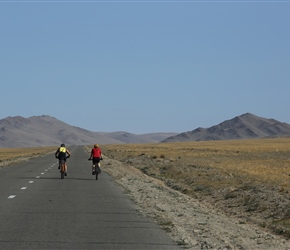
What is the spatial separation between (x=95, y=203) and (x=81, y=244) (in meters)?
7.74

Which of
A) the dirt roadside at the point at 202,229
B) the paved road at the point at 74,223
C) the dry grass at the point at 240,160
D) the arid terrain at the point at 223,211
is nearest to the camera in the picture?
the paved road at the point at 74,223

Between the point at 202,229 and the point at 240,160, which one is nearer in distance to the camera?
the point at 202,229

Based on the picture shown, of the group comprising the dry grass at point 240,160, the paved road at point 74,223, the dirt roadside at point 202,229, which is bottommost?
the dirt roadside at point 202,229

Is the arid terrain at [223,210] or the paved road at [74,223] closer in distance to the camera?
the paved road at [74,223]

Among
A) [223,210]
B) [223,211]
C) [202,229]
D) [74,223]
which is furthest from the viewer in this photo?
[223,210]

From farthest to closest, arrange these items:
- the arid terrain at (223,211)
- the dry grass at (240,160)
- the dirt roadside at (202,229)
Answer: the dry grass at (240,160) → the arid terrain at (223,211) → the dirt roadside at (202,229)

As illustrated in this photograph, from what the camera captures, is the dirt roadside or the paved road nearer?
the paved road

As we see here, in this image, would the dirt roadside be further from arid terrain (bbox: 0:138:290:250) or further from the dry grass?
the dry grass

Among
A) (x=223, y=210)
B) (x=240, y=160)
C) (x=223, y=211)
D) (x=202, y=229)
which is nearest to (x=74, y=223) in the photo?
(x=202, y=229)

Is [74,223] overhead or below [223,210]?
overhead

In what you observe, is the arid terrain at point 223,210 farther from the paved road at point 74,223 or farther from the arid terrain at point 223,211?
the paved road at point 74,223

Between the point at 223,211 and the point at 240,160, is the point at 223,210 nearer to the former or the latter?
the point at 223,211

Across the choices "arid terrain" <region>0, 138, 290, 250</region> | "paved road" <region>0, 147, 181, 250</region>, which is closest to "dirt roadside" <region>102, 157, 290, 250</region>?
"arid terrain" <region>0, 138, 290, 250</region>

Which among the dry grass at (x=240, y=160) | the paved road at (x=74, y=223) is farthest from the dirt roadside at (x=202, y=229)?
the dry grass at (x=240, y=160)
